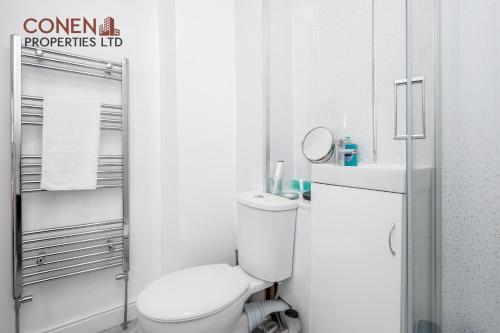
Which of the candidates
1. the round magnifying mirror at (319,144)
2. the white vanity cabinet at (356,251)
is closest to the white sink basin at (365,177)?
the white vanity cabinet at (356,251)

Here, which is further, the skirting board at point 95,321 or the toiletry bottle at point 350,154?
the skirting board at point 95,321

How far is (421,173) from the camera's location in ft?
1.93

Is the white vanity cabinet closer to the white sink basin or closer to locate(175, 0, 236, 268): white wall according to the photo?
the white sink basin

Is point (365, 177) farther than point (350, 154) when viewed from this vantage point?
No

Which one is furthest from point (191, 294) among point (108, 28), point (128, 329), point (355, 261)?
point (108, 28)

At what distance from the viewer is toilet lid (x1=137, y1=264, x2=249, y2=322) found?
943 millimetres

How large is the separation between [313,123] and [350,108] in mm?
226

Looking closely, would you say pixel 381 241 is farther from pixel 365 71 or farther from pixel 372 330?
pixel 365 71

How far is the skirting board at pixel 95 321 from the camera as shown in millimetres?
1366

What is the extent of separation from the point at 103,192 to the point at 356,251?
1.37m

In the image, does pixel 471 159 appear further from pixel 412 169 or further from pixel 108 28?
pixel 108 28

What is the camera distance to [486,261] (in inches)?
22.2

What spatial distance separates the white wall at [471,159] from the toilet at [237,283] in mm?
643

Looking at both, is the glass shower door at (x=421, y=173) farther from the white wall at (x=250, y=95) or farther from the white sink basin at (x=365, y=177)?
the white wall at (x=250, y=95)
